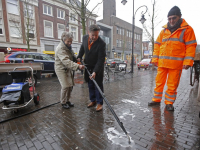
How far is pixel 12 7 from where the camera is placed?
18469 millimetres

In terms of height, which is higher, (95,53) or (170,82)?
(95,53)

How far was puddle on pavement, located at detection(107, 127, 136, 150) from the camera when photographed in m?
1.86

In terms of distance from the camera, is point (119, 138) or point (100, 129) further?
point (100, 129)

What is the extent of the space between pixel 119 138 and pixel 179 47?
7.84ft

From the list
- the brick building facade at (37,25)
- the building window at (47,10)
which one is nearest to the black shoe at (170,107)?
the brick building facade at (37,25)

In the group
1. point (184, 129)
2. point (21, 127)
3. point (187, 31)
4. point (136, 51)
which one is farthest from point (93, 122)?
point (136, 51)

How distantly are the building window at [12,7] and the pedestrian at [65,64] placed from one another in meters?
21.3

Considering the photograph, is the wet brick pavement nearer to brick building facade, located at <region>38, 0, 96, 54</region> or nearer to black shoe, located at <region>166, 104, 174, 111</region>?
black shoe, located at <region>166, 104, 174, 111</region>

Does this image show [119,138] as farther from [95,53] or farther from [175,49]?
[175,49]

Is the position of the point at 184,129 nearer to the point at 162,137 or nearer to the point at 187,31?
Answer: the point at 162,137

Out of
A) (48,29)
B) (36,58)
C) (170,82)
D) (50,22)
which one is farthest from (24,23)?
(170,82)

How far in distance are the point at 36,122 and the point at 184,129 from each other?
9.26 ft

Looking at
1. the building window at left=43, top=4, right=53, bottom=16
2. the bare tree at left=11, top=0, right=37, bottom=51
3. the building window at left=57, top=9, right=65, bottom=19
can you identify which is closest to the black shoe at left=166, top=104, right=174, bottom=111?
the bare tree at left=11, top=0, right=37, bottom=51

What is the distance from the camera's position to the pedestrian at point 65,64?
9.41ft
